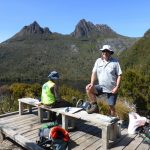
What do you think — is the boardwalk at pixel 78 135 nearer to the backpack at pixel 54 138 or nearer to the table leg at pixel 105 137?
the table leg at pixel 105 137

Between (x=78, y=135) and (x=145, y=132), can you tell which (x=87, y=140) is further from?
(x=145, y=132)

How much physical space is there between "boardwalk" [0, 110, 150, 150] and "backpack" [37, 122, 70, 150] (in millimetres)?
219

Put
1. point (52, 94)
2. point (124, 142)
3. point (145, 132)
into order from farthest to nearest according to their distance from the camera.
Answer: point (52, 94)
point (145, 132)
point (124, 142)

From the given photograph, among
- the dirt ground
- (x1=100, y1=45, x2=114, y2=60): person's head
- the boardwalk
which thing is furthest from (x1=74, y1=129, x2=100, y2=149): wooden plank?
(x1=100, y1=45, x2=114, y2=60): person's head

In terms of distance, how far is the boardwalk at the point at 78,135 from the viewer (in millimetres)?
5354

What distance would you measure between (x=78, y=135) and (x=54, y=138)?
1023 mm

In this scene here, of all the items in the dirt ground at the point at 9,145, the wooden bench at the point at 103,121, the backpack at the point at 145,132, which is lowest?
the dirt ground at the point at 9,145

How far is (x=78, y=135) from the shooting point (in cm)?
602

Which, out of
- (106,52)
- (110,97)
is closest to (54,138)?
(110,97)

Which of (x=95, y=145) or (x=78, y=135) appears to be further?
(x=78, y=135)

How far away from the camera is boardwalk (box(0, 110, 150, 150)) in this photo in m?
5.35

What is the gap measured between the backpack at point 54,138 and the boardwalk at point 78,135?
219 millimetres

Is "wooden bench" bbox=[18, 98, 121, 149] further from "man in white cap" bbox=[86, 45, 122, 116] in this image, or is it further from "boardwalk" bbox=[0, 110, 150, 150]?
"man in white cap" bbox=[86, 45, 122, 116]

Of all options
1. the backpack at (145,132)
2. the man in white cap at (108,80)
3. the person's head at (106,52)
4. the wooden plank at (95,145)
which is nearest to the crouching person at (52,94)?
the man in white cap at (108,80)
